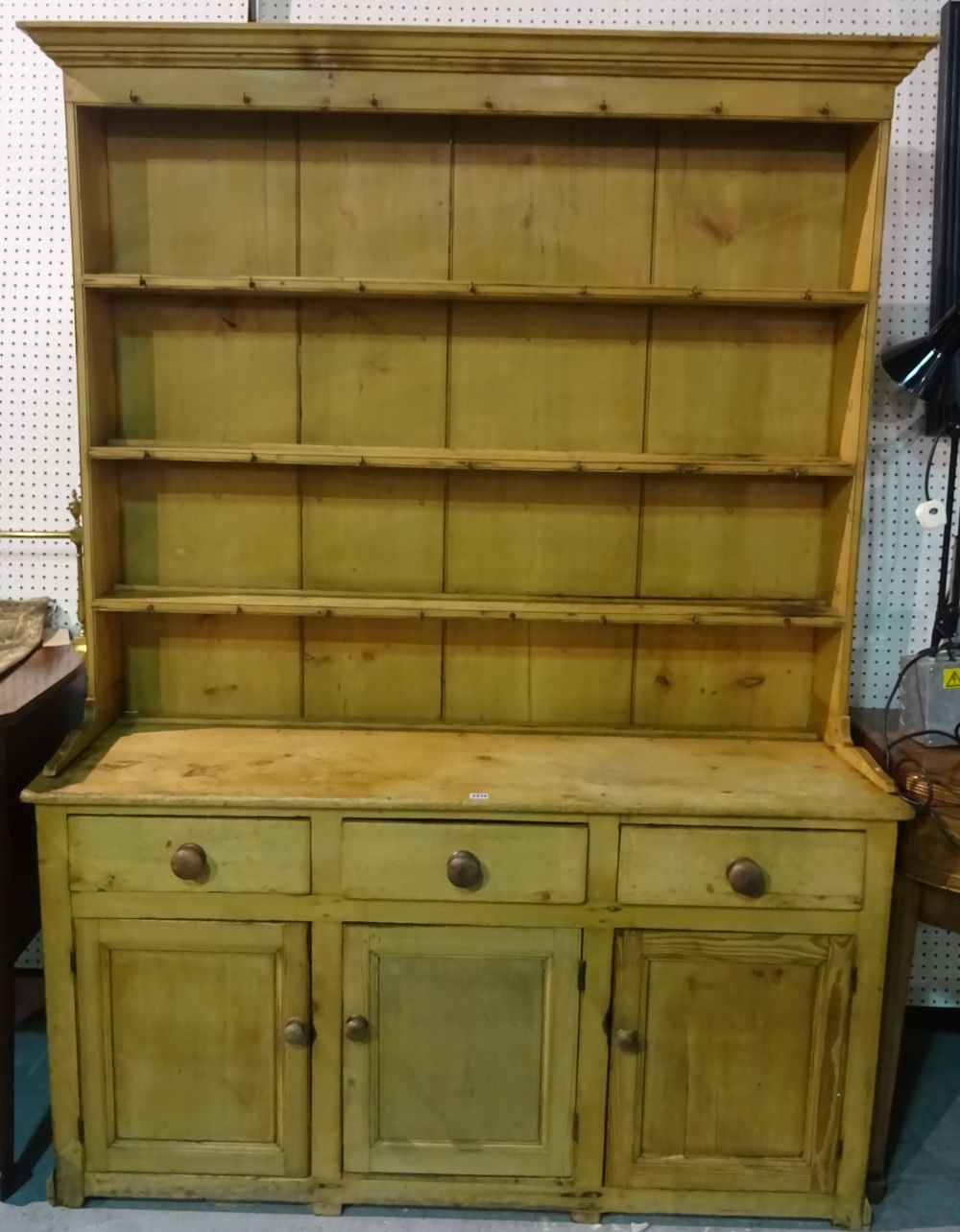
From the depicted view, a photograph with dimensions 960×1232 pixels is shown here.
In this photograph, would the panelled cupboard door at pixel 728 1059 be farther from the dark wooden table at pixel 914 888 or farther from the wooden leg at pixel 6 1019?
the wooden leg at pixel 6 1019

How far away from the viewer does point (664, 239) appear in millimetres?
2137

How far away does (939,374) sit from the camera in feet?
6.88

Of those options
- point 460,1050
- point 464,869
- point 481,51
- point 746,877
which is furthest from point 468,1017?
point 481,51

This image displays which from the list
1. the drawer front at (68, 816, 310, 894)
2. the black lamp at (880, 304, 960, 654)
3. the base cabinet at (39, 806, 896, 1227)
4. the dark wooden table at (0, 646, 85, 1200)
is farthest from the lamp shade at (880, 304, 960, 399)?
the dark wooden table at (0, 646, 85, 1200)

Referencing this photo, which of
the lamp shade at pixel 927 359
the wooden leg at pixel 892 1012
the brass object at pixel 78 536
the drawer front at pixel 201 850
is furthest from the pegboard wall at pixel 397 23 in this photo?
the drawer front at pixel 201 850

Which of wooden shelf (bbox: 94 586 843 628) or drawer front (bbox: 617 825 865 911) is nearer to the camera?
drawer front (bbox: 617 825 865 911)

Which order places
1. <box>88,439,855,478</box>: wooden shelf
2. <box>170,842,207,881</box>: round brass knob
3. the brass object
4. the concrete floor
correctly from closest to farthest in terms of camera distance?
<box>170,842,207,881</box>: round brass knob < the concrete floor < <box>88,439,855,478</box>: wooden shelf < the brass object

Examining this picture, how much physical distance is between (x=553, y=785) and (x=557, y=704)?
388 mm

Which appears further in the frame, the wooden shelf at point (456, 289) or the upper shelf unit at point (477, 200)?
the upper shelf unit at point (477, 200)

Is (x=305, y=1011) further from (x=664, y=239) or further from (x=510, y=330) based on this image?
(x=664, y=239)

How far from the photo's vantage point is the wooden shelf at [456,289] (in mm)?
1971

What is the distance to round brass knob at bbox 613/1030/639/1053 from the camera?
1.88m

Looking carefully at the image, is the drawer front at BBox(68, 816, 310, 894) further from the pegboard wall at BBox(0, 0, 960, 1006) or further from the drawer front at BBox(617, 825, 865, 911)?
the pegboard wall at BBox(0, 0, 960, 1006)

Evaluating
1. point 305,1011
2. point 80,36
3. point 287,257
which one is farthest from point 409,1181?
point 80,36
